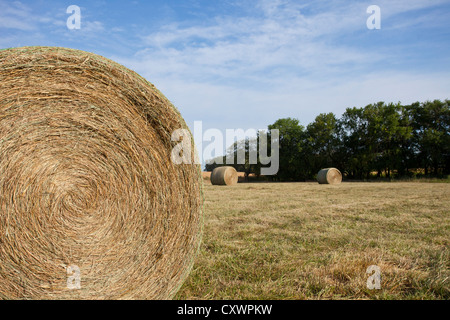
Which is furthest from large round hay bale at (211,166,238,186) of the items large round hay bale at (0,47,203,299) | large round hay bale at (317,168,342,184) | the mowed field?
large round hay bale at (0,47,203,299)

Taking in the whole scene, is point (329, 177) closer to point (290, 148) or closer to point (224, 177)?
point (224, 177)

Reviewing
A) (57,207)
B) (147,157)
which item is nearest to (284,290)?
(147,157)

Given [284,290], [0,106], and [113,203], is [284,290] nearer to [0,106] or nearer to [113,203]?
[113,203]

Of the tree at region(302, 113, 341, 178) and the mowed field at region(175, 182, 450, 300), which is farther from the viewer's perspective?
the tree at region(302, 113, 341, 178)

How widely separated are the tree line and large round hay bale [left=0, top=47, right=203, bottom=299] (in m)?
31.6

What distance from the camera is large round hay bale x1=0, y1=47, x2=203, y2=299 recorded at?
2775 mm

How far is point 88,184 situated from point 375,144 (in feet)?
114

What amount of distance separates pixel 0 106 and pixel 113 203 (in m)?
1.27

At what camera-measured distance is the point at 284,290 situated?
3023 millimetres

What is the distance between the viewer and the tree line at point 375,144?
30.3 m

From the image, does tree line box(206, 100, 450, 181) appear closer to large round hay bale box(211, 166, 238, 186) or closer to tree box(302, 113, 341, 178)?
tree box(302, 113, 341, 178)

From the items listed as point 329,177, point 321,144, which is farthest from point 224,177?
point 321,144

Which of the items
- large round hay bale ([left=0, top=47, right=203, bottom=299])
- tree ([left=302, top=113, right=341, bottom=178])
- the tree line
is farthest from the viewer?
tree ([left=302, top=113, right=341, bottom=178])

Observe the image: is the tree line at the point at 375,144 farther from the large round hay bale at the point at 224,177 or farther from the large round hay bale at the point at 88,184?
the large round hay bale at the point at 88,184
